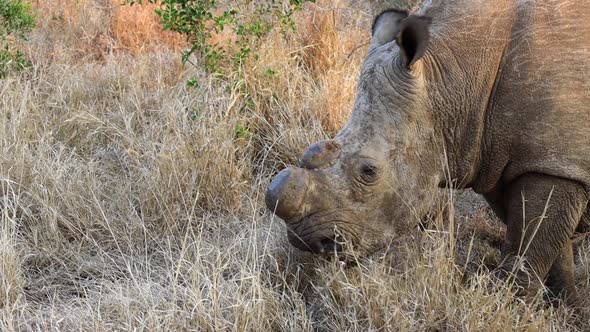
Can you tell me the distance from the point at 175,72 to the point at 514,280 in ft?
14.0

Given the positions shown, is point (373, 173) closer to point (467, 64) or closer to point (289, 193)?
point (289, 193)

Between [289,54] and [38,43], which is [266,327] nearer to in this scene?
[289,54]

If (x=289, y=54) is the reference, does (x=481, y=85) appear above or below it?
above

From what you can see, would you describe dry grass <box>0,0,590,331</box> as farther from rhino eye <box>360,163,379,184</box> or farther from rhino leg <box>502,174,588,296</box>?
rhino eye <box>360,163,379,184</box>

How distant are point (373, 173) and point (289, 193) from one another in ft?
1.33

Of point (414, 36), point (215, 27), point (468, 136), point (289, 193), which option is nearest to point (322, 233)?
point (289, 193)

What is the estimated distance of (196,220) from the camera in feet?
16.3

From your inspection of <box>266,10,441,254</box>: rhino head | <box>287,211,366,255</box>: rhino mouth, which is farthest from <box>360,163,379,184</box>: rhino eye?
<box>287,211,366,255</box>: rhino mouth

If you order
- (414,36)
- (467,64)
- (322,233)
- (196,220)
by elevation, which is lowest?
(196,220)

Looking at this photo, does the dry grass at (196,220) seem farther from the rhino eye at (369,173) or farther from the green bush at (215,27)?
the rhino eye at (369,173)

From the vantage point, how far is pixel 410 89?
384cm

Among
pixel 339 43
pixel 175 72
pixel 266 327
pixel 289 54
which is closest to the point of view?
pixel 266 327

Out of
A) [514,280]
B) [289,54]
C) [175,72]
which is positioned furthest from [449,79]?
[175,72]

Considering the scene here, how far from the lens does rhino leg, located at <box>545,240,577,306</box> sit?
4.29m
